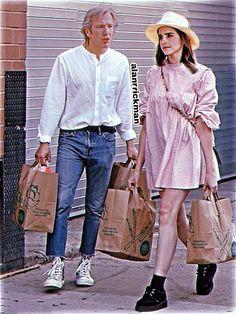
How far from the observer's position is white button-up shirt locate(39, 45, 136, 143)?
659 centimetres

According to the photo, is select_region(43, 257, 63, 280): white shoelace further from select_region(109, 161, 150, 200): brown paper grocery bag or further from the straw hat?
the straw hat

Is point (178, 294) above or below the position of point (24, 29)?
below

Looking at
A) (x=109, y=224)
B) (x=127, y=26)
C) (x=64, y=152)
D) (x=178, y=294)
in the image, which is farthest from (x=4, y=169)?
(x=127, y=26)

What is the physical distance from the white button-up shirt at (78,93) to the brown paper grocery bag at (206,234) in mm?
907

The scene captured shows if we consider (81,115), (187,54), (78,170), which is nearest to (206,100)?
(187,54)

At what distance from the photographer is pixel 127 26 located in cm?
994

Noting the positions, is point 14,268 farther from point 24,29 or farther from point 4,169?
point 24,29

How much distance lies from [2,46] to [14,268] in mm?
1567

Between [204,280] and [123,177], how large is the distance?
855 millimetres

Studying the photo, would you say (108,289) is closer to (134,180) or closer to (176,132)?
(134,180)

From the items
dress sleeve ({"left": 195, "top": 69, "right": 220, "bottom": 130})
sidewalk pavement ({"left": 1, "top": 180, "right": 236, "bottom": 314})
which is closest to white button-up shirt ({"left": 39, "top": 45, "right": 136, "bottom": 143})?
dress sleeve ({"left": 195, "top": 69, "right": 220, "bottom": 130})

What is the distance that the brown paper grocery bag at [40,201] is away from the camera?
6.54 m

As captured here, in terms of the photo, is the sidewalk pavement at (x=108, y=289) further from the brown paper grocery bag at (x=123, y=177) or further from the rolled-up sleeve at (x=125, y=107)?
the rolled-up sleeve at (x=125, y=107)

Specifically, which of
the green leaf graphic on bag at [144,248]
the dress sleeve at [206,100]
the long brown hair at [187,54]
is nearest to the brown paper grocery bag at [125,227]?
the green leaf graphic on bag at [144,248]
